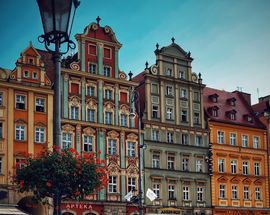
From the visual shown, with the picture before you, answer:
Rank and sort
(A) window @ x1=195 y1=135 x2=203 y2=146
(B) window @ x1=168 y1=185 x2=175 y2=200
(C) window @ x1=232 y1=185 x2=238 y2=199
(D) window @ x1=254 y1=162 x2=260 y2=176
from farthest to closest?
(D) window @ x1=254 y1=162 x2=260 y2=176
(C) window @ x1=232 y1=185 x2=238 y2=199
(A) window @ x1=195 y1=135 x2=203 y2=146
(B) window @ x1=168 y1=185 x2=175 y2=200

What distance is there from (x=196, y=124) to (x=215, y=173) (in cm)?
438

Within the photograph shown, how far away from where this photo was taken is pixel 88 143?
4078 cm

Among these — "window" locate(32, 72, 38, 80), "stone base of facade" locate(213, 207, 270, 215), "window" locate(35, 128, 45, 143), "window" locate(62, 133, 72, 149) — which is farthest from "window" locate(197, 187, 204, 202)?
"window" locate(32, 72, 38, 80)

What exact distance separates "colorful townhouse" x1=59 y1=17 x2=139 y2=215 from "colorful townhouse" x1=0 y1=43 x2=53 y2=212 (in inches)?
62.5

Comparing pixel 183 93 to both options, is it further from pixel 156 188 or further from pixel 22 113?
pixel 22 113

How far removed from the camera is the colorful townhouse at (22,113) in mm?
36688

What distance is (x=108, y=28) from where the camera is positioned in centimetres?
4253

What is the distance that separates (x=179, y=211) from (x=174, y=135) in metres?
6.03

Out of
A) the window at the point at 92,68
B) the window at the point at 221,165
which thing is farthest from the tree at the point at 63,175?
the window at the point at 221,165

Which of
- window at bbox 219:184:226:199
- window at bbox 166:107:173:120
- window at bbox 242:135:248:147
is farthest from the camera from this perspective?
window at bbox 242:135:248:147

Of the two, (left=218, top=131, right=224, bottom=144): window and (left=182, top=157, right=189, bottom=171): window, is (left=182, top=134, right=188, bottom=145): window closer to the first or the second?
(left=182, top=157, right=189, bottom=171): window

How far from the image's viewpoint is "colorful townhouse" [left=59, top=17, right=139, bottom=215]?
1576 inches

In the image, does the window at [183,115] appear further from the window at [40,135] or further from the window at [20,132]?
the window at [20,132]

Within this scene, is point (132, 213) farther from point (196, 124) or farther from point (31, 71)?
point (31, 71)
